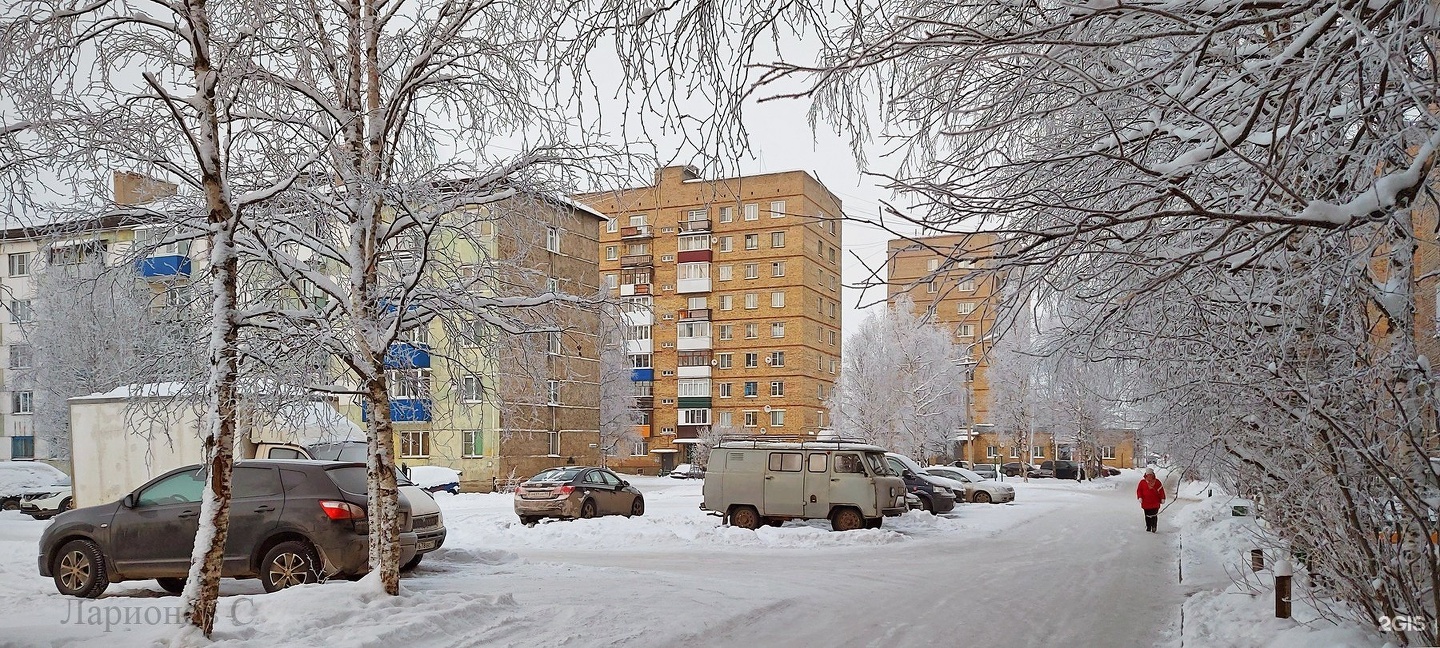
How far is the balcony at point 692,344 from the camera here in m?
80.1

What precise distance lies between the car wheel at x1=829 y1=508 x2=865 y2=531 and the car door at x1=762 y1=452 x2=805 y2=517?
2.58 ft

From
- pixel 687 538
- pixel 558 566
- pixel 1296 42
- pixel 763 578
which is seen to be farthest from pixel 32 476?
pixel 1296 42

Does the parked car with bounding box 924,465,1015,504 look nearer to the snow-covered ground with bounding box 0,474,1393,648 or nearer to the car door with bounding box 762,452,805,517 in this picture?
the snow-covered ground with bounding box 0,474,1393,648

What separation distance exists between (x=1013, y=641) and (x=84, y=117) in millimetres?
9983

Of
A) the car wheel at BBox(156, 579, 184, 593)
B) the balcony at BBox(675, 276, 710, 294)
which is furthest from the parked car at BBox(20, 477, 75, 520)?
the balcony at BBox(675, 276, 710, 294)

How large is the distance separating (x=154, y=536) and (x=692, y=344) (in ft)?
223

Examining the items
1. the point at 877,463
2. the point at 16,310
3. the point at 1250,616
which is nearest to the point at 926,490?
the point at 877,463

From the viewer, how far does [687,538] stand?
21.3 meters

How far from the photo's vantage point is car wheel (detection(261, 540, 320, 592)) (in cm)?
1244

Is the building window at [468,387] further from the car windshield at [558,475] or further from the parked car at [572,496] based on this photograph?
the car windshield at [558,475]

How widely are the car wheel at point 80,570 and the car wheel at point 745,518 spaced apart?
518 inches

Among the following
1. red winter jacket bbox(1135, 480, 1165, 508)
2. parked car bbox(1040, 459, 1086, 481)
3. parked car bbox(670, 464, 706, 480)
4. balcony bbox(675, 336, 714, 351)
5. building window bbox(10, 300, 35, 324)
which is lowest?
parked car bbox(1040, 459, 1086, 481)

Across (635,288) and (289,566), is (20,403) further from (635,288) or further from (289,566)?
(289,566)

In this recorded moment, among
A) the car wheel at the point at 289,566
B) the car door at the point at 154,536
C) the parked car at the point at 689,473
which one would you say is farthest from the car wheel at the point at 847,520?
the parked car at the point at 689,473
